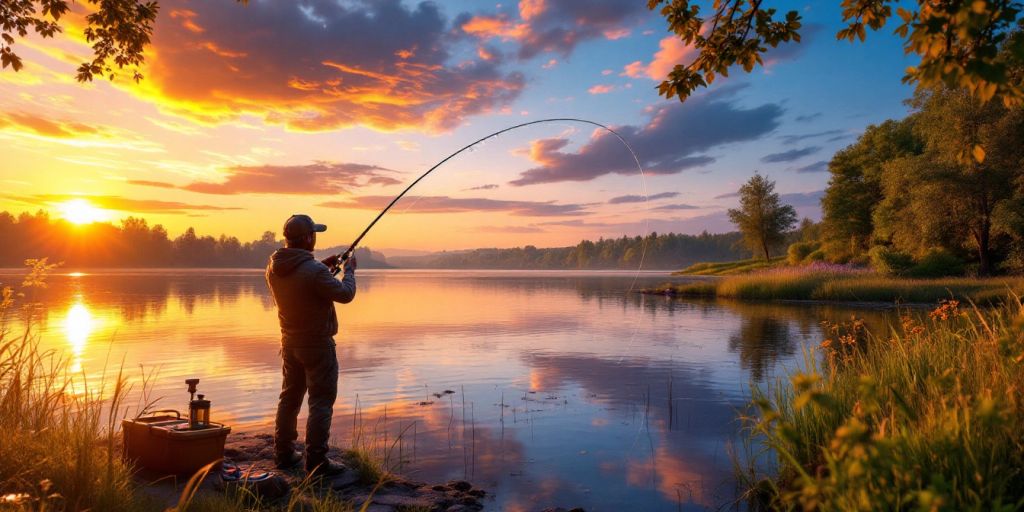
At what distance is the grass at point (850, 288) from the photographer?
105 ft

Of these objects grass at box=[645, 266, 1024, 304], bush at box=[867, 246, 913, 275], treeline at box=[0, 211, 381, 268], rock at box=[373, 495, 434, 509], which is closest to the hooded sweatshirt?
rock at box=[373, 495, 434, 509]

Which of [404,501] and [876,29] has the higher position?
[876,29]

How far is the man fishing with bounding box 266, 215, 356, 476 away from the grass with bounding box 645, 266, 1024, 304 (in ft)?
95.5

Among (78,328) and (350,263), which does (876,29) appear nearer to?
(350,263)

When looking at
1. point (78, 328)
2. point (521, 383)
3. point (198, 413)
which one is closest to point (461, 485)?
point (198, 413)

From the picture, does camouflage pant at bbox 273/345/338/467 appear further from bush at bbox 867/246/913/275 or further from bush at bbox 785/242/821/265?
bush at bbox 785/242/821/265

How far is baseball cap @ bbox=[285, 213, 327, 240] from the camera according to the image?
707 cm

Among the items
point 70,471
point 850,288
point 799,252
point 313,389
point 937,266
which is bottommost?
point 850,288

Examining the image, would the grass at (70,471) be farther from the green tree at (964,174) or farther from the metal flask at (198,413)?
the green tree at (964,174)

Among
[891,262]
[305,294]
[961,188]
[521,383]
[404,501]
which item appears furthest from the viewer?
[891,262]

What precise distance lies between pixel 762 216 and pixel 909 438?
80857mm

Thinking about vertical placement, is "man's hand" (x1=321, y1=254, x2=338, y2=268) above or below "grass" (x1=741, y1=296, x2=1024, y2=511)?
above

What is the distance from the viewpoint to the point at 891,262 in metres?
45.3

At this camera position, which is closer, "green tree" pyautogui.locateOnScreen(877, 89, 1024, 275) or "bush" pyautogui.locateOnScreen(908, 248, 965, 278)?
"green tree" pyautogui.locateOnScreen(877, 89, 1024, 275)
